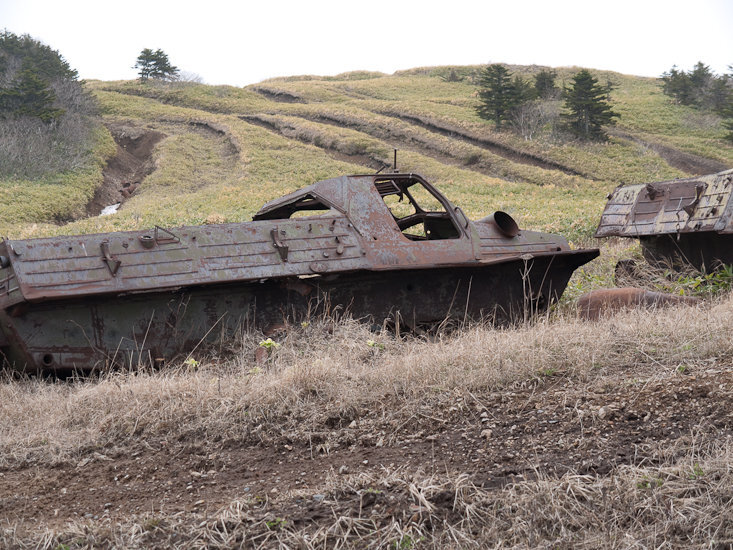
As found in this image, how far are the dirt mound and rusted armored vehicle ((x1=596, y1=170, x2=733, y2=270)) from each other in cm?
2380

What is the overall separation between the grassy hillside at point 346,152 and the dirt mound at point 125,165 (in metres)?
0.72

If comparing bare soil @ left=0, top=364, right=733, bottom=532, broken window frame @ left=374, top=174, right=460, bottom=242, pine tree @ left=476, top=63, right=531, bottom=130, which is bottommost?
bare soil @ left=0, top=364, right=733, bottom=532

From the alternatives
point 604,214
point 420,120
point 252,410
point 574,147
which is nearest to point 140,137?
point 420,120

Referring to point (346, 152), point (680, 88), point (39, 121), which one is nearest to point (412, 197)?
point (346, 152)

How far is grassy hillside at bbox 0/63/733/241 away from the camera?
24828 millimetres

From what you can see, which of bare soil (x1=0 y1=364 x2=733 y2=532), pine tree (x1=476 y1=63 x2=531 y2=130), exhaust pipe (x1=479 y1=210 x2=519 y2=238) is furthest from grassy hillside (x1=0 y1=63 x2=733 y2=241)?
bare soil (x1=0 y1=364 x2=733 y2=532)

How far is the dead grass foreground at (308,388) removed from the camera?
14.1 ft

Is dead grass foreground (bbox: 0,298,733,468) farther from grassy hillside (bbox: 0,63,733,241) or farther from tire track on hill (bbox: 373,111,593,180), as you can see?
tire track on hill (bbox: 373,111,593,180)

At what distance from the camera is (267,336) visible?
633 centimetres

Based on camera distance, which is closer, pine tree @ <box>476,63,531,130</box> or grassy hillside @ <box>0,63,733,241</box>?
grassy hillside @ <box>0,63,733,241</box>

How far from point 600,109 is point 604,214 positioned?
35231 mm

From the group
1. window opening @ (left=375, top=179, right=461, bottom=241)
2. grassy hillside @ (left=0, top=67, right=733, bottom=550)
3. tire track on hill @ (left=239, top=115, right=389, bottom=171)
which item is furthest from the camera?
tire track on hill @ (left=239, top=115, right=389, bottom=171)

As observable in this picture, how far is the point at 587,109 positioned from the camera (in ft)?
139

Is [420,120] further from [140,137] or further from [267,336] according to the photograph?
[267,336]
